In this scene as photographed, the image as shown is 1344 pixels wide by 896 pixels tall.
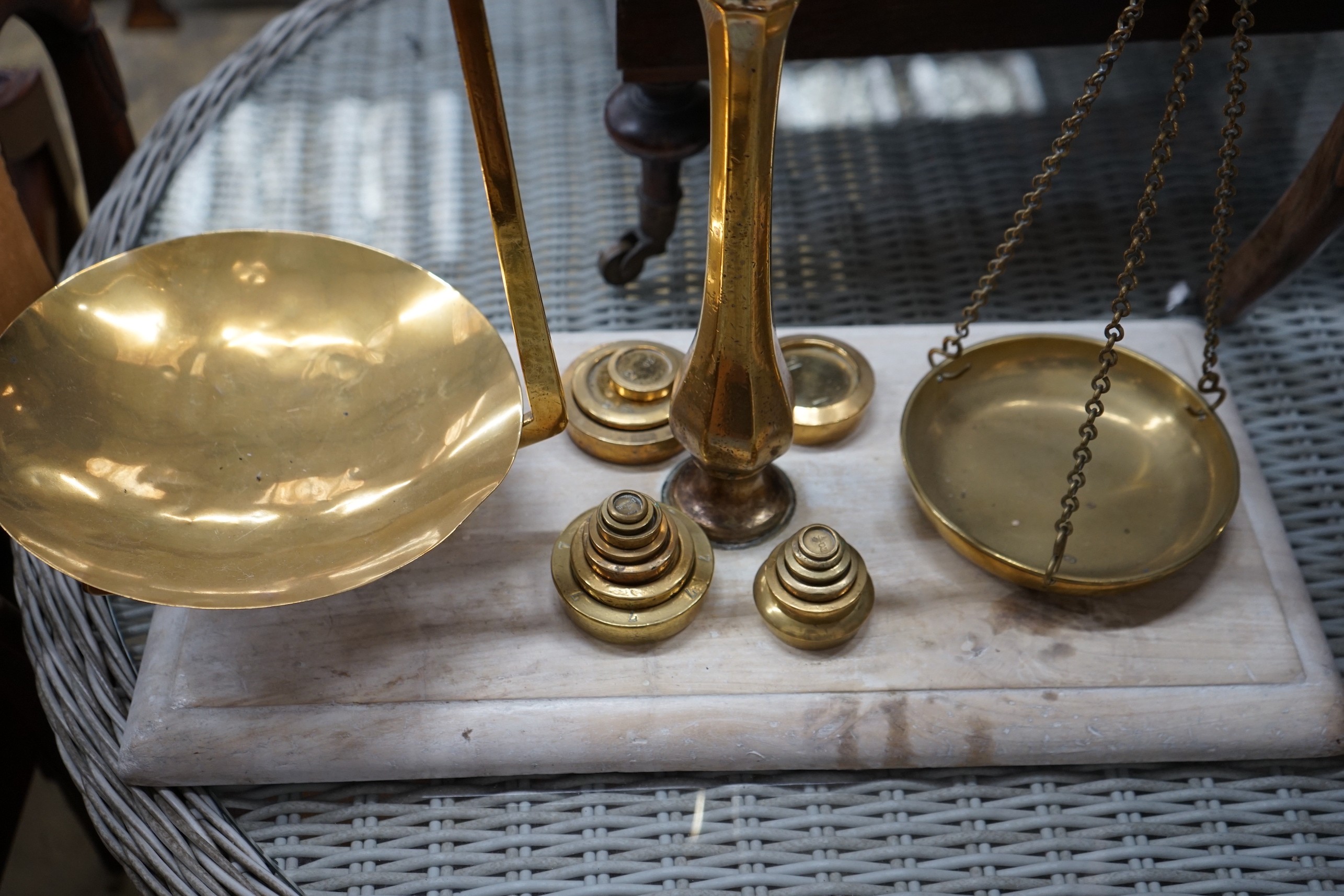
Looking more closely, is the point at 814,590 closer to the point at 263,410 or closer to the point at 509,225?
the point at 509,225

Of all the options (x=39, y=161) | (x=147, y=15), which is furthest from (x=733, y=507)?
(x=147, y=15)

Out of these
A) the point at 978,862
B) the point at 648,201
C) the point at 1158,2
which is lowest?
the point at 978,862

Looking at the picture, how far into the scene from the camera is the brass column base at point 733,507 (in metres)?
0.77

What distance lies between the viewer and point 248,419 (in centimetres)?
76

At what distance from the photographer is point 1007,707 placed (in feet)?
2.32

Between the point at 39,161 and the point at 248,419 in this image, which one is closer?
the point at 248,419

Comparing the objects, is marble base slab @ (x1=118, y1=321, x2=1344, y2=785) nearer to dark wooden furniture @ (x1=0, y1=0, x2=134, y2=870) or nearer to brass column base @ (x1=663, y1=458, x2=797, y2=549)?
brass column base @ (x1=663, y1=458, x2=797, y2=549)

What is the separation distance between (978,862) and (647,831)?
20 centimetres

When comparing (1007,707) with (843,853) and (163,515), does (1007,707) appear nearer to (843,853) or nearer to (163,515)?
(843,853)

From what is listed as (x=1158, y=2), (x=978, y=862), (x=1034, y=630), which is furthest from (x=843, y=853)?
(x=1158, y=2)

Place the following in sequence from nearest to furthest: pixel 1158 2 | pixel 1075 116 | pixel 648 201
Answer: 1. pixel 1075 116
2. pixel 1158 2
3. pixel 648 201

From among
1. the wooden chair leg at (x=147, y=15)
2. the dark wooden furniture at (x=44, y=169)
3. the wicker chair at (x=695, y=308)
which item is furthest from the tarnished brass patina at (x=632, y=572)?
the wooden chair leg at (x=147, y=15)

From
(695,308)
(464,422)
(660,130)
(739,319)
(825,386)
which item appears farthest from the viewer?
(695,308)

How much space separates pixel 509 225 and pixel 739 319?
0.15 metres
